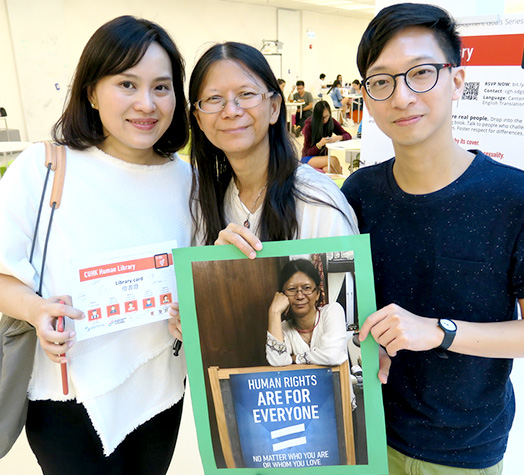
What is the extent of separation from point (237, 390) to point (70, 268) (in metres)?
0.52

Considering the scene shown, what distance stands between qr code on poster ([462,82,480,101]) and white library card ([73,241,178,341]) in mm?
2163

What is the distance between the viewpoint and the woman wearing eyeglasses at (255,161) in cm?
110

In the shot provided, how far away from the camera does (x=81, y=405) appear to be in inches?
48.4

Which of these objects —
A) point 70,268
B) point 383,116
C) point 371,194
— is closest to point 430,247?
point 371,194

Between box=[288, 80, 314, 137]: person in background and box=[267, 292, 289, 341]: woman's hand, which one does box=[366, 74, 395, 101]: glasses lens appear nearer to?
box=[267, 292, 289, 341]: woman's hand

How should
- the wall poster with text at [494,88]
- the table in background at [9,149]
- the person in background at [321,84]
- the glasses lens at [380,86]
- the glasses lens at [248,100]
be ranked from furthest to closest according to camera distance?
the person in background at [321,84]
the table in background at [9,149]
the wall poster with text at [494,88]
the glasses lens at [248,100]
the glasses lens at [380,86]

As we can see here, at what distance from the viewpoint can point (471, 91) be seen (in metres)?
2.57

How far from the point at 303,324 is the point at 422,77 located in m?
0.61

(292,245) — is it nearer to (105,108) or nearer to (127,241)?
(127,241)

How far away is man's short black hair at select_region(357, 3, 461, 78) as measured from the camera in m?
1.00

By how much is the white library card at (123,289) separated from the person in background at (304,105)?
35.0 feet

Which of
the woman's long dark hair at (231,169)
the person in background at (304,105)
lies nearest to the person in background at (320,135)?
the person in background at (304,105)

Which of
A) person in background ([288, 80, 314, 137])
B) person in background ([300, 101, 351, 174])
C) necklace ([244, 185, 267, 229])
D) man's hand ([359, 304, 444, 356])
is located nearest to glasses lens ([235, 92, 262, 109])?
necklace ([244, 185, 267, 229])

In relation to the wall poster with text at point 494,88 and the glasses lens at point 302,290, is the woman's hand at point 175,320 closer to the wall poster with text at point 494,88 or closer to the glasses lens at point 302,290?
the glasses lens at point 302,290
